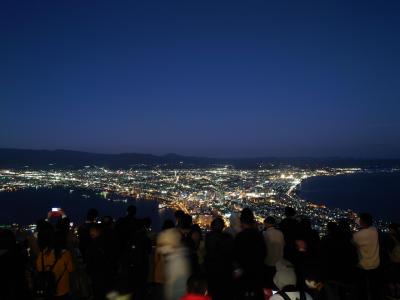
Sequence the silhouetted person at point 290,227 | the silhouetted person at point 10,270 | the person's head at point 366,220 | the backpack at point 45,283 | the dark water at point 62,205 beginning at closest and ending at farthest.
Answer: the silhouetted person at point 10,270
the backpack at point 45,283
the person's head at point 366,220
the silhouetted person at point 290,227
the dark water at point 62,205

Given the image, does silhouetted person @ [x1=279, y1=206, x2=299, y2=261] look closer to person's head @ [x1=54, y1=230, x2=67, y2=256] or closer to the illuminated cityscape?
person's head @ [x1=54, y1=230, x2=67, y2=256]

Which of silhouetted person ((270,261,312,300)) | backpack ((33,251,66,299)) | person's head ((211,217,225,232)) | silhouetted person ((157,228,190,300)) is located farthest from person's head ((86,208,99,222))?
silhouetted person ((270,261,312,300))

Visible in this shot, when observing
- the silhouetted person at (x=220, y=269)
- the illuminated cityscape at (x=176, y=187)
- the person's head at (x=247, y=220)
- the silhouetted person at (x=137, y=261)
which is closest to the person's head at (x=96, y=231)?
the silhouetted person at (x=137, y=261)

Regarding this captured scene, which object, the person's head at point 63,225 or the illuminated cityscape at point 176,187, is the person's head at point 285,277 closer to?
the person's head at point 63,225

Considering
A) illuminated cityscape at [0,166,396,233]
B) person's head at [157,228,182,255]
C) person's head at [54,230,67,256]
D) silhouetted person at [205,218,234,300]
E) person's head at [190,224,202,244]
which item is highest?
person's head at [157,228,182,255]

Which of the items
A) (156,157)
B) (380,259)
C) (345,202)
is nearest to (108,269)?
(380,259)
